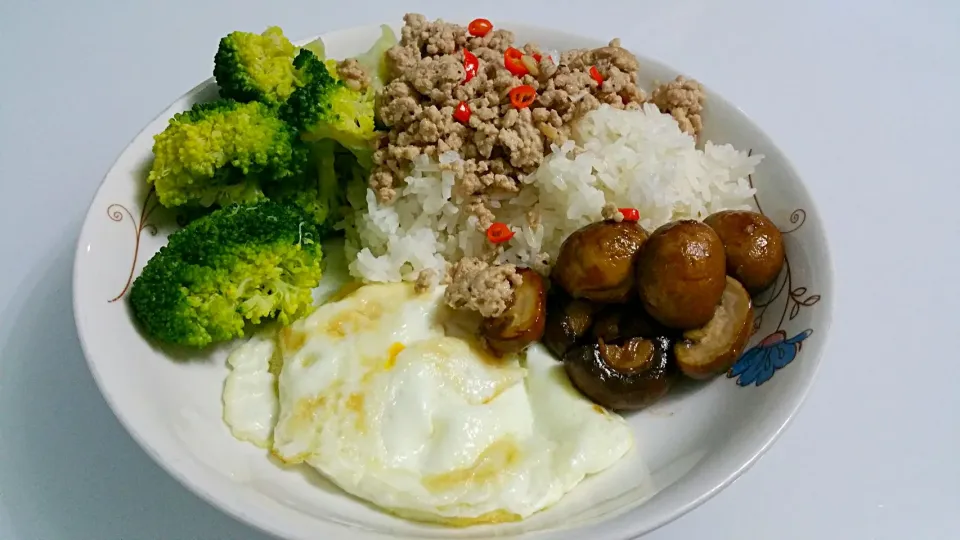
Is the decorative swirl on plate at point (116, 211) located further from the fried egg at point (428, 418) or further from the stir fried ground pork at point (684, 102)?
the stir fried ground pork at point (684, 102)

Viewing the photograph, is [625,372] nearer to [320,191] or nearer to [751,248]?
[751,248]

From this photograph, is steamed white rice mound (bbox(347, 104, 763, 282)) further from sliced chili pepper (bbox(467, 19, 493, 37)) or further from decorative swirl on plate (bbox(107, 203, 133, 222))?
decorative swirl on plate (bbox(107, 203, 133, 222))

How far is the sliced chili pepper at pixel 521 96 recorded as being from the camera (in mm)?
2389

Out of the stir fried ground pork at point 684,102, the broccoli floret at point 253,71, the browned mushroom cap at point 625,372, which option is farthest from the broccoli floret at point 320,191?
the stir fried ground pork at point 684,102

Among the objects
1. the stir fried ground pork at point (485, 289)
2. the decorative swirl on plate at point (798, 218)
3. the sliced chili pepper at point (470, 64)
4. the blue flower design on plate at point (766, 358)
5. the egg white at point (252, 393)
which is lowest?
the egg white at point (252, 393)

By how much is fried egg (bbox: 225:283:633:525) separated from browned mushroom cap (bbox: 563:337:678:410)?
0.06 meters

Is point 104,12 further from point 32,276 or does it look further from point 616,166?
point 616,166

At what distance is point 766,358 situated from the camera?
210 centimetres

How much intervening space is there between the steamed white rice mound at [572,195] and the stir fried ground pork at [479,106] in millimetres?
51

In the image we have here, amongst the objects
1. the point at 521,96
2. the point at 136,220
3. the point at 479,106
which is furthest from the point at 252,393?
the point at 521,96

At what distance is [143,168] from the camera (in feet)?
7.58

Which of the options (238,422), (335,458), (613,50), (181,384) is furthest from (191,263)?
(613,50)

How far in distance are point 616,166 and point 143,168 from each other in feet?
5.17

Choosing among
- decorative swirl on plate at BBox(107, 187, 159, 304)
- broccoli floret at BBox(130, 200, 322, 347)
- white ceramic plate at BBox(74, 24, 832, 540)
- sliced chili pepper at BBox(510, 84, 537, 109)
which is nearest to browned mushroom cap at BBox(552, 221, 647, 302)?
white ceramic plate at BBox(74, 24, 832, 540)
